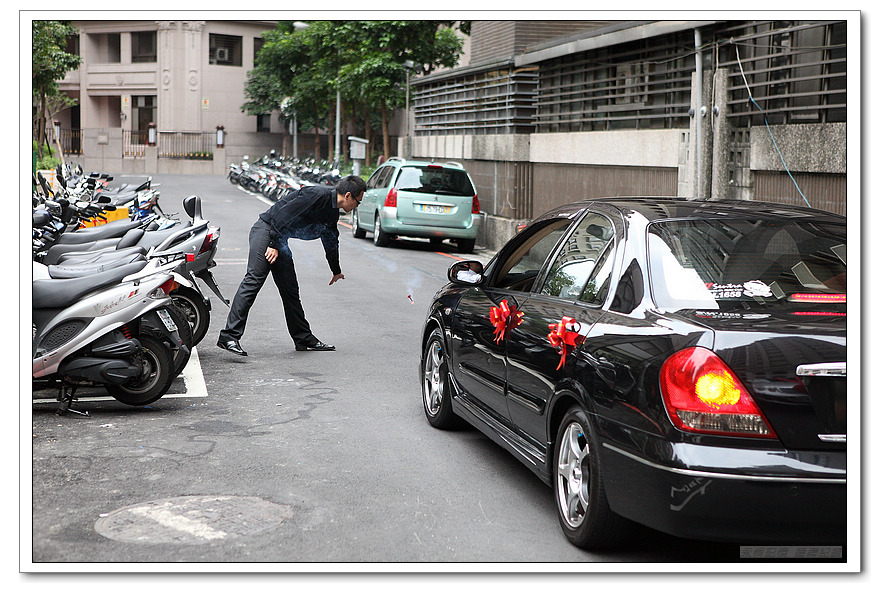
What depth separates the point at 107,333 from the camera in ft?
24.0

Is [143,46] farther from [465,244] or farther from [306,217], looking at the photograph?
[306,217]

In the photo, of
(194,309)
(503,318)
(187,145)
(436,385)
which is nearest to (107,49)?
(187,145)

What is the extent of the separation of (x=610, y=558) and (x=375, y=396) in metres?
3.73

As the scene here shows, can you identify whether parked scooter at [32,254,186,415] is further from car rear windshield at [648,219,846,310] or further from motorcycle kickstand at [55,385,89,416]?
car rear windshield at [648,219,846,310]

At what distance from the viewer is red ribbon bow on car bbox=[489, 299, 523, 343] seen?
569cm

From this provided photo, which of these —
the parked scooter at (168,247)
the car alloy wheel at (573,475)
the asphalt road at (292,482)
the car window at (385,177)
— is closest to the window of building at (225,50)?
the car window at (385,177)

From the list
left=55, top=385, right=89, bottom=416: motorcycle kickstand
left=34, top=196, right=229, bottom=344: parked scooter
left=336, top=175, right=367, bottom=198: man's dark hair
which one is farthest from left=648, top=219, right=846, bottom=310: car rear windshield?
left=34, top=196, right=229, bottom=344: parked scooter

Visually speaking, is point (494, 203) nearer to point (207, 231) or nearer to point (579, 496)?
point (207, 231)

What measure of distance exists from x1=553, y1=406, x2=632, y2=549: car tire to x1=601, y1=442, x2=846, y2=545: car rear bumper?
45 cm

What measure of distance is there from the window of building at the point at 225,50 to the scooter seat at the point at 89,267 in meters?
58.3

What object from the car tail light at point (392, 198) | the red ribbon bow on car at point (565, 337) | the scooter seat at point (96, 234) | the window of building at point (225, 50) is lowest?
the red ribbon bow on car at point (565, 337)

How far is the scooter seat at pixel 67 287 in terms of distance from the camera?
24.2 ft

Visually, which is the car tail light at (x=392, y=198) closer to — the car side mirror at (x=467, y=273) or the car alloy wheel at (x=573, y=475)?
the car side mirror at (x=467, y=273)
